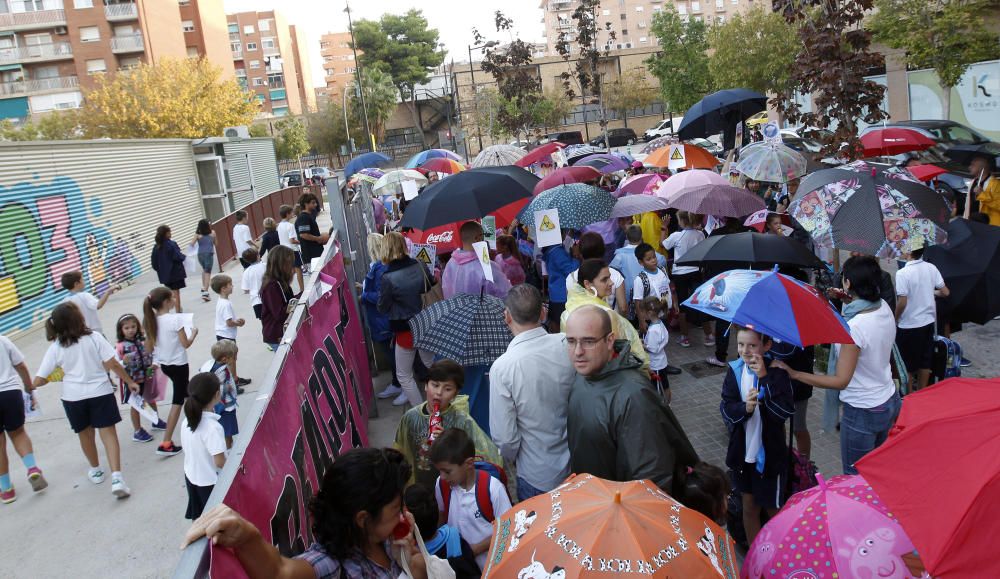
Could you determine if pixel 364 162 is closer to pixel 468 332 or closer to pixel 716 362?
pixel 716 362

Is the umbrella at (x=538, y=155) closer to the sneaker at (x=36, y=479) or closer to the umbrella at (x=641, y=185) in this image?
the umbrella at (x=641, y=185)

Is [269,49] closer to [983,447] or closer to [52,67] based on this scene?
[52,67]

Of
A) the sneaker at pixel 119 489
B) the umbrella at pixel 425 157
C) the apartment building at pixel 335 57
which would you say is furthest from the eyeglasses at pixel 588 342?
the apartment building at pixel 335 57

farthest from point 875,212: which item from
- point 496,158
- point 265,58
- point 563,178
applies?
point 265,58

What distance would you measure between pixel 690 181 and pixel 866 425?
496 cm

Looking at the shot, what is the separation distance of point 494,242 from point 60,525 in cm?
514

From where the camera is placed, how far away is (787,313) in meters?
4.14

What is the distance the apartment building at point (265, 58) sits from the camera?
9700 centimetres

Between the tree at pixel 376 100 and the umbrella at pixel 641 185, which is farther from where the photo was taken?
the tree at pixel 376 100

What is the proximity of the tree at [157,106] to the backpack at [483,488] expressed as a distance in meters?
37.1

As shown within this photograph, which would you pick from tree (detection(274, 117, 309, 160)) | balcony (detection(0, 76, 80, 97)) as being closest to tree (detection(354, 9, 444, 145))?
tree (detection(274, 117, 309, 160))

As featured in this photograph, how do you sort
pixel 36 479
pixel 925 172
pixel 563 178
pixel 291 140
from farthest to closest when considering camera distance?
pixel 291 140, pixel 563 178, pixel 925 172, pixel 36 479

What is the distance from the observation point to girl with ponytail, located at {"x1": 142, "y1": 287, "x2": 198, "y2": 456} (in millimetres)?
7398

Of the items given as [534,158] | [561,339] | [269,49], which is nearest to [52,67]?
[269,49]
